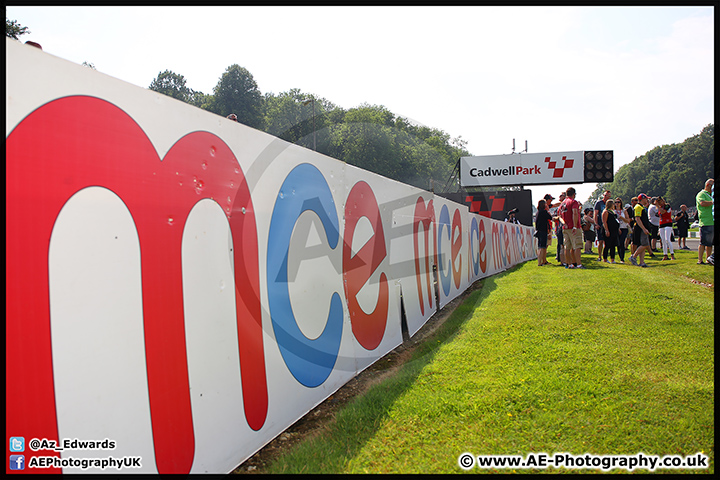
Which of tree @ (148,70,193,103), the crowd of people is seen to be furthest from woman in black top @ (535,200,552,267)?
tree @ (148,70,193,103)

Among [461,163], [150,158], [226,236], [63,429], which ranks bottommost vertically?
[63,429]

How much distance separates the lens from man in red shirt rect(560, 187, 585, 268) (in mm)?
10703

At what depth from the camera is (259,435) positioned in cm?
260

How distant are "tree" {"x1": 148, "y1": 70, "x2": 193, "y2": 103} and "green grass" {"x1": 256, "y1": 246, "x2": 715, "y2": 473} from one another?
9918cm

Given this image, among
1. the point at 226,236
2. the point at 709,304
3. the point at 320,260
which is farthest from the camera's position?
the point at 709,304

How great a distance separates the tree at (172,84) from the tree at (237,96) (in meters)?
16.7

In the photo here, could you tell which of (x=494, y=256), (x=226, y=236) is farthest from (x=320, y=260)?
(x=494, y=256)

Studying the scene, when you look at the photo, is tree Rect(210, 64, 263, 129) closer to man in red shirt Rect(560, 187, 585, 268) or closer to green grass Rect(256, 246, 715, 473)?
man in red shirt Rect(560, 187, 585, 268)

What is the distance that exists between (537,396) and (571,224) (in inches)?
341

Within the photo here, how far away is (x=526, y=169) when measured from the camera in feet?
94.8

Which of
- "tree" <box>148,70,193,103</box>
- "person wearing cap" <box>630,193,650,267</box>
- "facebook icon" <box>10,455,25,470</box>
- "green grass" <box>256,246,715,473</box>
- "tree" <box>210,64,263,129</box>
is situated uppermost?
"tree" <box>148,70,193,103</box>

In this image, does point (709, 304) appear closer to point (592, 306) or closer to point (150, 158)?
point (592, 306)

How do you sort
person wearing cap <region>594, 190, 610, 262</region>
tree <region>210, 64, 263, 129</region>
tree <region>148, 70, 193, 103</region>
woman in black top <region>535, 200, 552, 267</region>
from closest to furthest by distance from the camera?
1. woman in black top <region>535, 200, 552, 267</region>
2. person wearing cap <region>594, 190, 610, 262</region>
3. tree <region>210, 64, 263, 129</region>
4. tree <region>148, 70, 193, 103</region>
